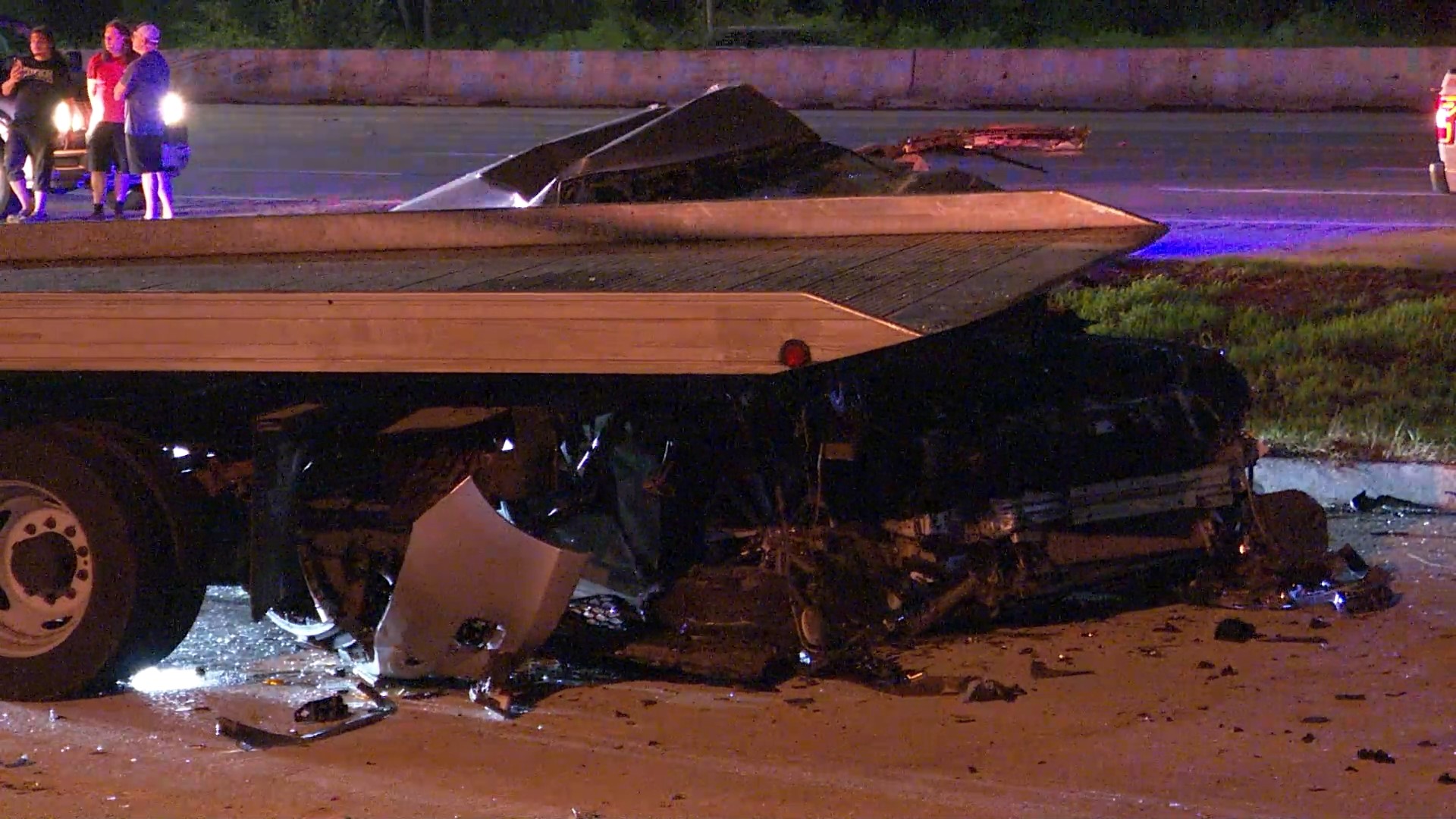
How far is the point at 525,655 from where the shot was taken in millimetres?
5211

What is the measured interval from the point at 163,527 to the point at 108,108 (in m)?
11.3

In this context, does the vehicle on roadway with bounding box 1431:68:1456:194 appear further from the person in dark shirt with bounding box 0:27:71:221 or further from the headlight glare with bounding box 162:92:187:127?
the person in dark shirt with bounding box 0:27:71:221

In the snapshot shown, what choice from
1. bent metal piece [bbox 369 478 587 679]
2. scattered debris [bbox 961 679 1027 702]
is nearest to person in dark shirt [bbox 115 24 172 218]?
bent metal piece [bbox 369 478 587 679]

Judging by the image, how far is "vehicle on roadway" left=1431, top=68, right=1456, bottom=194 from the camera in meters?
11.6

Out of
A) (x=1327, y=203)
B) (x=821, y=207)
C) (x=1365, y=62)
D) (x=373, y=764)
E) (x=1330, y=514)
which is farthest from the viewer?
(x=1365, y=62)

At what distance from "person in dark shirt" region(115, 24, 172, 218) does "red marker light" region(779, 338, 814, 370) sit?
38.5 feet

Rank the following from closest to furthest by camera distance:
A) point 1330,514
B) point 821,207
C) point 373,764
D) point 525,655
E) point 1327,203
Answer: point 373,764 → point 525,655 → point 821,207 → point 1330,514 → point 1327,203

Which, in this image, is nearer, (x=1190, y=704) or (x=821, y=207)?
(x=1190, y=704)

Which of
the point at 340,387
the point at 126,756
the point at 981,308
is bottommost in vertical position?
the point at 126,756

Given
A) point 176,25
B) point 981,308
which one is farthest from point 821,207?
point 176,25

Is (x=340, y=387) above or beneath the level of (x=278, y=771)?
above

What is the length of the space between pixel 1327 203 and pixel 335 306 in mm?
12155

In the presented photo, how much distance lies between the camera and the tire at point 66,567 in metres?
5.29

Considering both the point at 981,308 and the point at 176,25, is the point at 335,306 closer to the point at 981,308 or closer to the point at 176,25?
the point at 981,308
